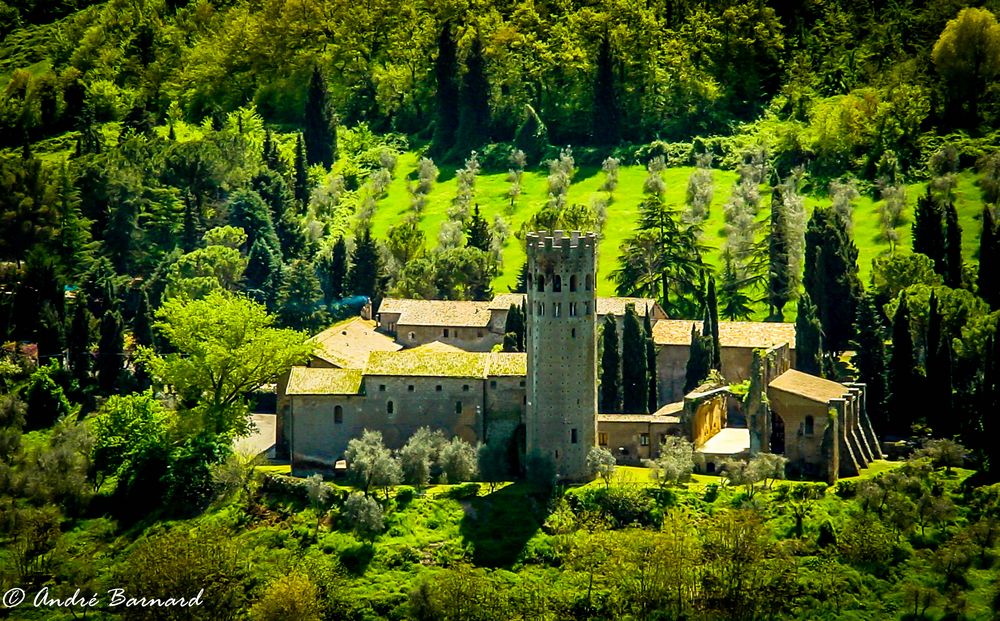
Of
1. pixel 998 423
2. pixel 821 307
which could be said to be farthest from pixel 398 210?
pixel 998 423

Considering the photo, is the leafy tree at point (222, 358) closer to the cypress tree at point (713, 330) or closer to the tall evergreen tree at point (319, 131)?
the cypress tree at point (713, 330)

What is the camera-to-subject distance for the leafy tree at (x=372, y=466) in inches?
3637

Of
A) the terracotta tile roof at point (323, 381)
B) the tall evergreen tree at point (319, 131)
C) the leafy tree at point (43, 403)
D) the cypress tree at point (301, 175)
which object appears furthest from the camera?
the tall evergreen tree at point (319, 131)

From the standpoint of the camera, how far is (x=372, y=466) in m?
92.5

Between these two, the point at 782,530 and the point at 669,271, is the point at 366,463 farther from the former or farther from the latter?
the point at 669,271

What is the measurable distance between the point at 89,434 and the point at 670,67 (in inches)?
3119

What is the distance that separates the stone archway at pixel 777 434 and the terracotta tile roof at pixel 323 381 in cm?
2162

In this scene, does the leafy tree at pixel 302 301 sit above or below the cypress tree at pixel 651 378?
above

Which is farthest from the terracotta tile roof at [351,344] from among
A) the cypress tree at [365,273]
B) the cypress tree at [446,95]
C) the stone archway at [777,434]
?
the cypress tree at [446,95]

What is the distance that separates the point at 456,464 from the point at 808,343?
25.4 metres

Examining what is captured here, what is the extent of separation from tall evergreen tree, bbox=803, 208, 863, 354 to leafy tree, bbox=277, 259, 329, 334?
3296 centimetres

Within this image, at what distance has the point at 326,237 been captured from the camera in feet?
464

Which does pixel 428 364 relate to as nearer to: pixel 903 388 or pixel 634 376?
pixel 634 376

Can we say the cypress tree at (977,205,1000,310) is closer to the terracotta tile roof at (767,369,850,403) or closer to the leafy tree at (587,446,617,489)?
the terracotta tile roof at (767,369,850,403)
